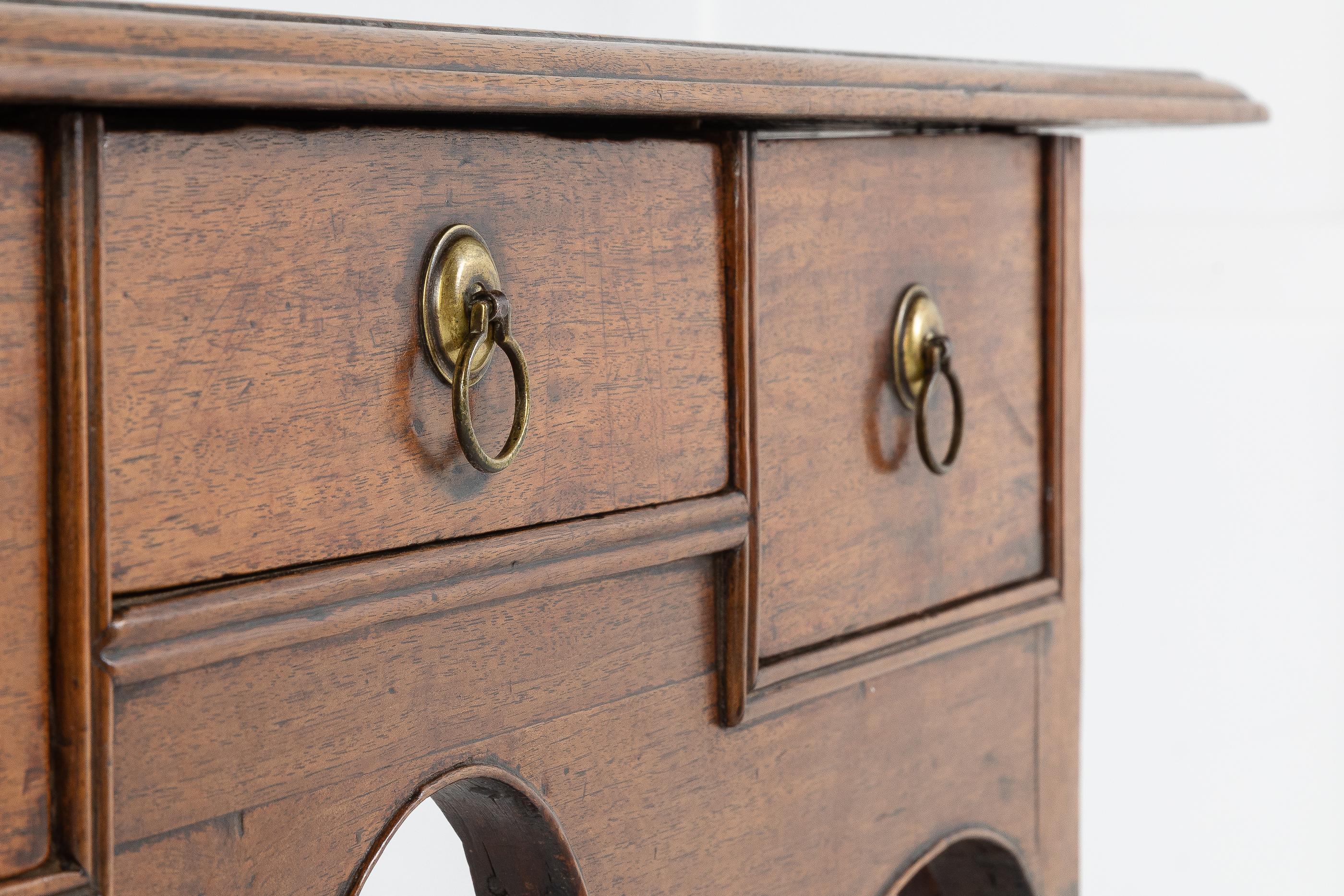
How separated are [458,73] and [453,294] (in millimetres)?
78

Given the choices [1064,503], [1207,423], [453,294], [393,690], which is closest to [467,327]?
[453,294]

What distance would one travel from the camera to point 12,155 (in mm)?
385

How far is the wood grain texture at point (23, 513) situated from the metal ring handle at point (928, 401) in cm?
40

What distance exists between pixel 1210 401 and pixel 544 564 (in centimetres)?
104

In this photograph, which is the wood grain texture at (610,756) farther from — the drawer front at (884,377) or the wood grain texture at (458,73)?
the wood grain texture at (458,73)

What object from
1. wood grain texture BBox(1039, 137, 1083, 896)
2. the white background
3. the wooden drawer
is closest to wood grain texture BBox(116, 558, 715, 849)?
the wooden drawer

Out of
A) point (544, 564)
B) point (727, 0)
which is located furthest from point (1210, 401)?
point (544, 564)

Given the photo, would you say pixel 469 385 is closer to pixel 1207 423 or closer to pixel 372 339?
pixel 372 339

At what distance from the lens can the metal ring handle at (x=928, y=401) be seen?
0.67 metres

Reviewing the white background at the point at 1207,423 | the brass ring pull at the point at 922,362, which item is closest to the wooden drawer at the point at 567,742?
the brass ring pull at the point at 922,362

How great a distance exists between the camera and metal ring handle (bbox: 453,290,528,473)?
0.47 m

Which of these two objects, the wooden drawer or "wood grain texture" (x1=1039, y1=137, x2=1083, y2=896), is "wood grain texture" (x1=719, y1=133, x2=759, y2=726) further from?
"wood grain texture" (x1=1039, y1=137, x2=1083, y2=896)

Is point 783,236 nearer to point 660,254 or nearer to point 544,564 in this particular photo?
point 660,254

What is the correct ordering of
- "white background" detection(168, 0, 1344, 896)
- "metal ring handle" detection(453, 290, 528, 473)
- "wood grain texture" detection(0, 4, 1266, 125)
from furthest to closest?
"white background" detection(168, 0, 1344, 896)
"metal ring handle" detection(453, 290, 528, 473)
"wood grain texture" detection(0, 4, 1266, 125)
